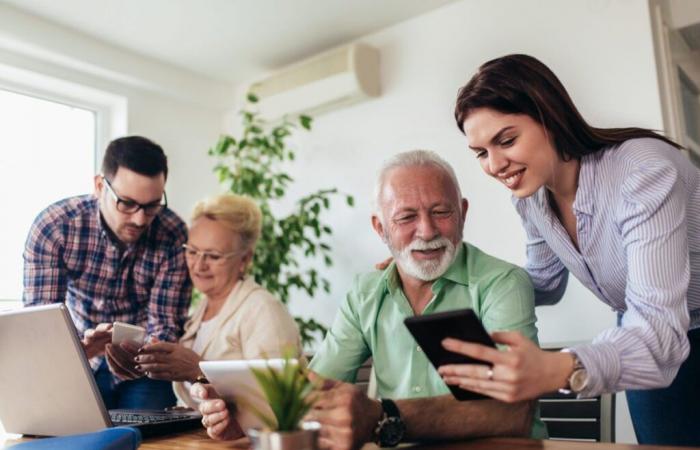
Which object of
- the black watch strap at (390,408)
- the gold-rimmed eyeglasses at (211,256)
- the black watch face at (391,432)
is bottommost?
the black watch face at (391,432)

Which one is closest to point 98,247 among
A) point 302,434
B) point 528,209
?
point 528,209

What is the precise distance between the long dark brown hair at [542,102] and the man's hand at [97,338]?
124 centimetres

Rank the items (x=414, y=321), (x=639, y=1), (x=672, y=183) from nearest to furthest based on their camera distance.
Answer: (x=414, y=321), (x=672, y=183), (x=639, y=1)

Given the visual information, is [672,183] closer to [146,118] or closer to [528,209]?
[528,209]

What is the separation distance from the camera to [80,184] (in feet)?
12.4

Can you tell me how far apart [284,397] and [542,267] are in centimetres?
122

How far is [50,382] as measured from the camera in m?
1.45

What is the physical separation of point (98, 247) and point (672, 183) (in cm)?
191

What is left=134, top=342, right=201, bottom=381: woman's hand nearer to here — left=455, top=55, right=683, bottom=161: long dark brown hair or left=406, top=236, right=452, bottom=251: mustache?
left=406, top=236, right=452, bottom=251: mustache

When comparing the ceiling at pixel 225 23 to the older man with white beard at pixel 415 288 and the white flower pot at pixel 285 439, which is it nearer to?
the older man with white beard at pixel 415 288

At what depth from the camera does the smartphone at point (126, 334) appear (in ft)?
5.71

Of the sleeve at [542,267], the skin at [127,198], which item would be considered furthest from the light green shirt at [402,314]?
the skin at [127,198]

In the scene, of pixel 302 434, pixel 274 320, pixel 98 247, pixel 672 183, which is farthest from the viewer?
pixel 98 247

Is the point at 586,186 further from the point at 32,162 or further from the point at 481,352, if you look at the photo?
the point at 32,162
